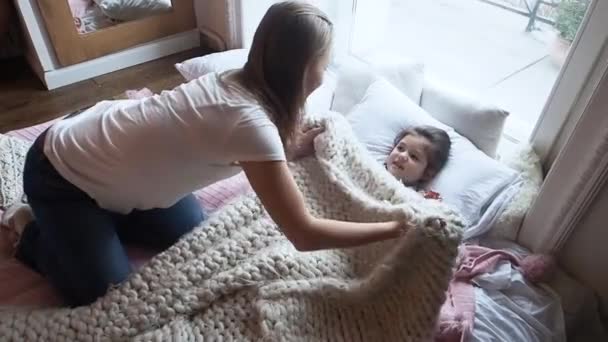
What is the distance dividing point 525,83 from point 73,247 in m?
1.45

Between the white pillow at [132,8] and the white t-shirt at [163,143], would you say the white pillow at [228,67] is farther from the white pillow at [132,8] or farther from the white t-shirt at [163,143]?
the white t-shirt at [163,143]

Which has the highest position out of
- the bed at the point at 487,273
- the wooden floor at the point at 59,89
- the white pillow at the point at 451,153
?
the white pillow at the point at 451,153

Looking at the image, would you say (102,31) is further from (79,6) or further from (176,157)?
(176,157)

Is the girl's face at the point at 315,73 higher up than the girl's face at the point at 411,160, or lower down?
higher up

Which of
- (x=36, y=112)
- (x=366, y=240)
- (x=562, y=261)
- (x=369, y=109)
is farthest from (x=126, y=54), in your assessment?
(x=562, y=261)

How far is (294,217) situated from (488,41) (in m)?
1.19

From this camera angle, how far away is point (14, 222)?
121cm

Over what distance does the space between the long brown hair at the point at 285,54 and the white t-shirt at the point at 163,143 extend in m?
0.04

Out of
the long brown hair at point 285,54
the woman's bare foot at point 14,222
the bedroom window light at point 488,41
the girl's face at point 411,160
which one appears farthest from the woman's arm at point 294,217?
the bedroom window light at point 488,41

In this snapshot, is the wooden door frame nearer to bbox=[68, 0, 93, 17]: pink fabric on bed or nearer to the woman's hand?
bbox=[68, 0, 93, 17]: pink fabric on bed

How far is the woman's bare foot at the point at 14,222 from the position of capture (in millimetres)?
1198

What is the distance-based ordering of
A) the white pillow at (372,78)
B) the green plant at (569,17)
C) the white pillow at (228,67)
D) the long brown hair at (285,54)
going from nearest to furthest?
the long brown hair at (285,54) → the green plant at (569,17) → the white pillow at (372,78) → the white pillow at (228,67)

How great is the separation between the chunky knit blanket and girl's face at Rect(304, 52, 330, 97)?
1.06 ft

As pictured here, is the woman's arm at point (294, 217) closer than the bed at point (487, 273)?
Yes
